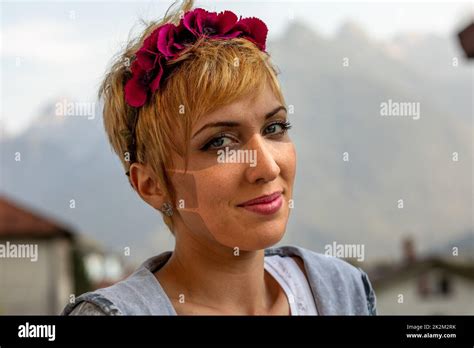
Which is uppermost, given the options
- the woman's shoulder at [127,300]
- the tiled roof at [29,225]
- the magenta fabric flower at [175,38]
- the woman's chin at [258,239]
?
the tiled roof at [29,225]

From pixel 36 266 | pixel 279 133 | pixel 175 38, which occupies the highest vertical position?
pixel 175 38

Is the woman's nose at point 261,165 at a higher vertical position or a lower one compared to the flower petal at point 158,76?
lower

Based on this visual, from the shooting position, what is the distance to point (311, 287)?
2.23 meters

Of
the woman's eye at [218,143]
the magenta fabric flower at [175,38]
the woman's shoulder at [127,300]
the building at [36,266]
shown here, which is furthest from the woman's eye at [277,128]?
the building at [36,266]

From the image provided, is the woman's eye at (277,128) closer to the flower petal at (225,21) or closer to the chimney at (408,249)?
the flower petal at (225,21)

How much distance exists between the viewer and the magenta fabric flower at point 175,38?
80.7 inches

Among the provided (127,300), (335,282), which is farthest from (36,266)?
(127,300)

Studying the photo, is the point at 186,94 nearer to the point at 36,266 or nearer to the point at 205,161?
the point at 205,161

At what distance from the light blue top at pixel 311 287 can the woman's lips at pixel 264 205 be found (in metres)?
0.32

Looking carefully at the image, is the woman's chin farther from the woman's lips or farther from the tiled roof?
the tiled roof

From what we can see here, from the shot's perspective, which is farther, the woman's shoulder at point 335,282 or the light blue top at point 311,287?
the woman's shoulder at point 335,282

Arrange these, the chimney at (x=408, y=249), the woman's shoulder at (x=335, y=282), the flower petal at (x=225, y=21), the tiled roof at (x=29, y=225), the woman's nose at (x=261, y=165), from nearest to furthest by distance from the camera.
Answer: the woman's nose at (x=261, y=165)
the flower petal at (x=225, y=21)
the woman's shoulder at (x=335, y=282)
the tiled roof at (x=29, y=225)
the chimney at (x=408, y=249)

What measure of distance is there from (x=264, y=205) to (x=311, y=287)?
36 centimetres
